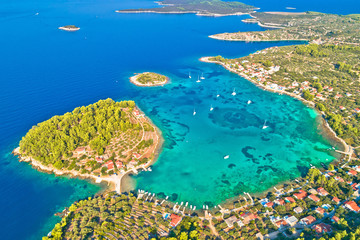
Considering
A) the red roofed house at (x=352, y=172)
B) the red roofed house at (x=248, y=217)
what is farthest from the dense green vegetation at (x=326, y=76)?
the red roofed house at (x=248, y=217)

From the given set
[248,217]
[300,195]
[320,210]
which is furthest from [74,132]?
[320,210]

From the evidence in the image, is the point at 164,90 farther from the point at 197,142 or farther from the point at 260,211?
the point at 260,211

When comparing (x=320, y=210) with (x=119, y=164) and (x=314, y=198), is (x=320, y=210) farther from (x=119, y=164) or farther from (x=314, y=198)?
(x=119, y=164)

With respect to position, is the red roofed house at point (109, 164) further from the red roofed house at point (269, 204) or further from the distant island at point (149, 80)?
the distant island at point (149, 80)

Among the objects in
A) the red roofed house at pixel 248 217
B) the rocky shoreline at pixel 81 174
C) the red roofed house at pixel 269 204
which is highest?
the red roofed house at pixel 269 204

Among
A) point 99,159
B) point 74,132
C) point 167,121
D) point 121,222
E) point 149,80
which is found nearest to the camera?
point 121,222

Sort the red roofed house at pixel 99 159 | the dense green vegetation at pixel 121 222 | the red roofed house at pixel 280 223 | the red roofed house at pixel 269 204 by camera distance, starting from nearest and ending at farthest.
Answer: the dense green vegetation at pixel 121 222, the red roofed house at pixel 280 223, the red roofed house at pixel 269 204, the red roofed house at pixel 99 159

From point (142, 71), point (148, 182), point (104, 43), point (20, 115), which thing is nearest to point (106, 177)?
point (148, 182)
